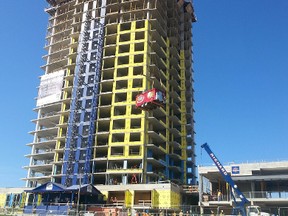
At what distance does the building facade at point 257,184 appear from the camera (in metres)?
62.0

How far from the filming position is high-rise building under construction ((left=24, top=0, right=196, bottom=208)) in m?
81.8

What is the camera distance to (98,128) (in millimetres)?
87875

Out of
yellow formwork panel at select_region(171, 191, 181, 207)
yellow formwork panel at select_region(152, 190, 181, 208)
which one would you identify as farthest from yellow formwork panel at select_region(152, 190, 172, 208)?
yellow formwork panel at select_region(171, 191, 181, 207)

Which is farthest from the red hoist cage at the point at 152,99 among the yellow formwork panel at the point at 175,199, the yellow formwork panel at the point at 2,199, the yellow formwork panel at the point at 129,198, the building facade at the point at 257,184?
the yellow formwork panel at the point at 2,199

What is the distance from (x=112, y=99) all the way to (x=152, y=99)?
2847cm

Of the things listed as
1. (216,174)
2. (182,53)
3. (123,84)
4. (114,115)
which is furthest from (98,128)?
(182,53)

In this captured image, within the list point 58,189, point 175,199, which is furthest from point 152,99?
point 58,189

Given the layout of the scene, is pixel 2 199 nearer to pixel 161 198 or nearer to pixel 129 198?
pixel 129 198

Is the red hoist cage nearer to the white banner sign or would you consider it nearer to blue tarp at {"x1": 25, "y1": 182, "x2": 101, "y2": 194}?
blue tarp at {"x1": 25, "y1": 182, "x2": 101, "y2": 194}

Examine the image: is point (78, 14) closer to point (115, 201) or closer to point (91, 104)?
point (91, 104)

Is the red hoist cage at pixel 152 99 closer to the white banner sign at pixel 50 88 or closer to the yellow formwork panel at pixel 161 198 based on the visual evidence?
the yellow formwork panel at pixel 161 198

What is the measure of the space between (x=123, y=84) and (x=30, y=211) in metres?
42.8

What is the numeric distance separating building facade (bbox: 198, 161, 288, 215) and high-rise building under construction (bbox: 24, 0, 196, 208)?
15313 millimetres

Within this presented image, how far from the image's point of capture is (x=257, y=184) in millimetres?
67938
